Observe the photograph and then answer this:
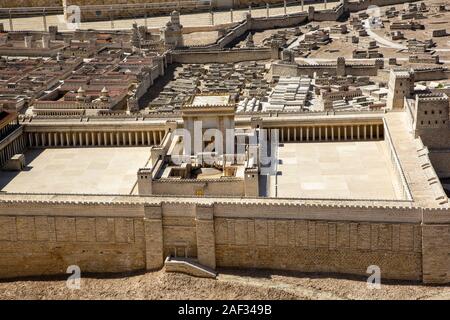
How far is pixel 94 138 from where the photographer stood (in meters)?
63.1

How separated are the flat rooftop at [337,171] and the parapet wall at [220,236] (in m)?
4.89

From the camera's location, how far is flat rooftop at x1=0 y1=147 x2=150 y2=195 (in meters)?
53.9

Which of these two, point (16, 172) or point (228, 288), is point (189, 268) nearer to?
point (228, 288)

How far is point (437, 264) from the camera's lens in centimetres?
A: 4428

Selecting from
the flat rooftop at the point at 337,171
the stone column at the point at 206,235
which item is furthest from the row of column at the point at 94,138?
the stone column at the point at 206,235

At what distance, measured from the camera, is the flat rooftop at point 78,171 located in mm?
53906

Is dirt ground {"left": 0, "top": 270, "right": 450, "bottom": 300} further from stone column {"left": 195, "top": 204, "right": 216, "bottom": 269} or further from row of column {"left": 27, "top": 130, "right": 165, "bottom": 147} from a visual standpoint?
row of column {"left": 27, "top": 130, "right": 165, "bottom": 147}

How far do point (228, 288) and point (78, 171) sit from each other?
17.3m

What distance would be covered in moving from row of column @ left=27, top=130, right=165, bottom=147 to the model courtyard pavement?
111 millimetres

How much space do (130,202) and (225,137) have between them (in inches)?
490

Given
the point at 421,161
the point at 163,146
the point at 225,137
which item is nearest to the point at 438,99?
the point at 421,161

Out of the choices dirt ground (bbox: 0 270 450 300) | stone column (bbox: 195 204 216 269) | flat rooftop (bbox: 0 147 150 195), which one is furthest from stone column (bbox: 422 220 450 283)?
flat rooftop (bbox: 0 147 150 195)

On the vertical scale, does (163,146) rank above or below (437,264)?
above

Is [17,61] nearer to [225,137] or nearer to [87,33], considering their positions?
[87,33]
